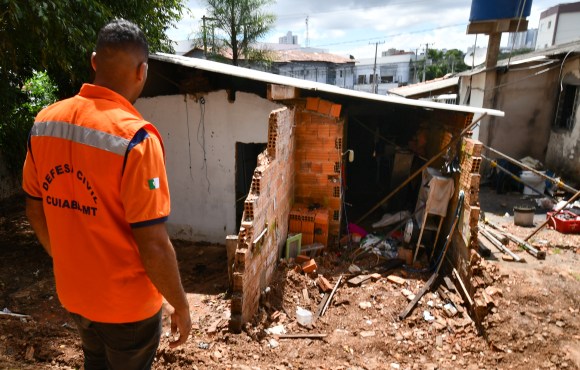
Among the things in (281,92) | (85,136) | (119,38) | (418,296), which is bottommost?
(418,296)

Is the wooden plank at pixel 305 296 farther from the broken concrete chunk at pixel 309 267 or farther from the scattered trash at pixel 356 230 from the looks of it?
the scattered trash at pixel 356 230

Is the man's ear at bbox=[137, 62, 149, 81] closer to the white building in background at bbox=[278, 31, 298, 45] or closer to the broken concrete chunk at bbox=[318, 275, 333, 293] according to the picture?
the broken concrete chunk at bbox=[318, 275, 333, 293]

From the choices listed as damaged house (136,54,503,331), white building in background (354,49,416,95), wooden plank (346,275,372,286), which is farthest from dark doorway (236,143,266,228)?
white building in background (354,49,416,95)

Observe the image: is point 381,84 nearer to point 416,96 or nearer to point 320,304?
point 416,96

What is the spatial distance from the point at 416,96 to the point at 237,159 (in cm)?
1063

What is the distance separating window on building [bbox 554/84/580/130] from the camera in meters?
11.7

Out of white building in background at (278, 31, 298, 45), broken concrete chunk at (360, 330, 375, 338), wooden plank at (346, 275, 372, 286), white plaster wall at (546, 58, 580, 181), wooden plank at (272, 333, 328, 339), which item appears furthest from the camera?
white building in background at (278, 31, 298, 45)

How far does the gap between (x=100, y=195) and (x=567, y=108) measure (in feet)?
48.1

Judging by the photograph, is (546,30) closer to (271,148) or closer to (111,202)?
(271,148)

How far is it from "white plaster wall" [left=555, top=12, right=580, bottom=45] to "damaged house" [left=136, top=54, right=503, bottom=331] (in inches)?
1818

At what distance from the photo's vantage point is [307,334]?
4.96m

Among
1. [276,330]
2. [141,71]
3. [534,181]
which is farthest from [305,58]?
[141,71]

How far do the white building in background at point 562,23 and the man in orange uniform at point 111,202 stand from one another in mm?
50541

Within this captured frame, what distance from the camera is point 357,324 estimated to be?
539 cm
